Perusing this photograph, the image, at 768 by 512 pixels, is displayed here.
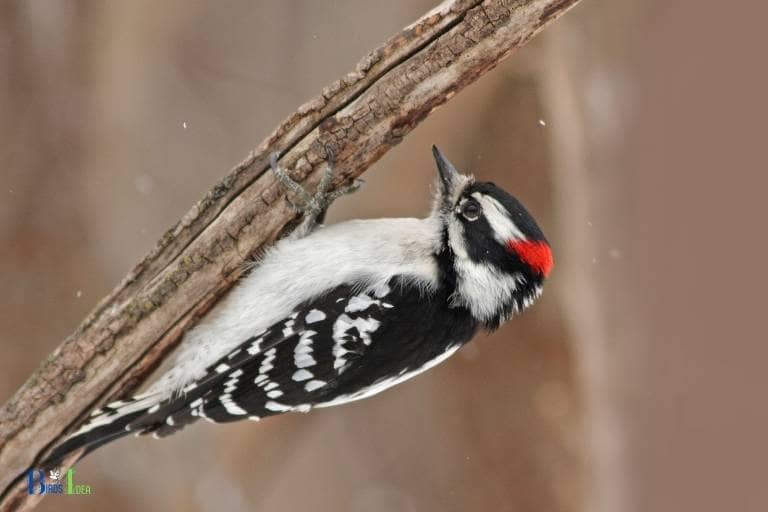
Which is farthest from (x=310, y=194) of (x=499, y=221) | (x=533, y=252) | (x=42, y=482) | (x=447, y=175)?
(x=42, y=482)

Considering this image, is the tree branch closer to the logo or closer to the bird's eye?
the logo

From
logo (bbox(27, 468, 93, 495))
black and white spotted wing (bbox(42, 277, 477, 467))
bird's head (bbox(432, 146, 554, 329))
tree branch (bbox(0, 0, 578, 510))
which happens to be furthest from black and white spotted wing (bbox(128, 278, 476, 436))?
logo (bbox(27, 468, 93, 495))

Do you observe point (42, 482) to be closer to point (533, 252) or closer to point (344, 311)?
point (344, 311)

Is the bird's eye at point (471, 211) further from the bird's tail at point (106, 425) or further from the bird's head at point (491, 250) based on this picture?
the bird's tail at point (106, 425)

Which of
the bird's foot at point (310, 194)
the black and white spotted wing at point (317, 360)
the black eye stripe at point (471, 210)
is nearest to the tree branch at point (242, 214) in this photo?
the bird's foot at point (310, 194)

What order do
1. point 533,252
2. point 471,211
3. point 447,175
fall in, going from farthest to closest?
point 447,175 < point 471,211 < point 533,252

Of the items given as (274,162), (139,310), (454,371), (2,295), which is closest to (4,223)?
(2,295)

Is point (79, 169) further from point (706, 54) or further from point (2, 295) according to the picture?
point (706, 54)
